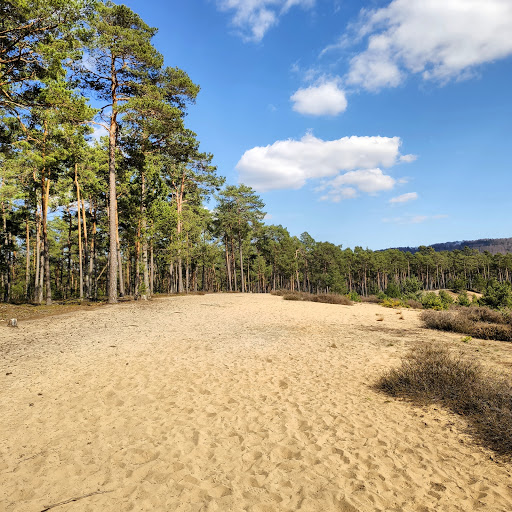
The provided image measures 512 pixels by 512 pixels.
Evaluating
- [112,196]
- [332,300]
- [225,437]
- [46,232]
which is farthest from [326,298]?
[225,437]

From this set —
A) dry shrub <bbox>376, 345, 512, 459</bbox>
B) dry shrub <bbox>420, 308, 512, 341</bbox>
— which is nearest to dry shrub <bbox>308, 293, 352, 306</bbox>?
dry shrub <bbox>420, 308, 512, 341</bbox>

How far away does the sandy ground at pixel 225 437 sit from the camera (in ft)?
10.1

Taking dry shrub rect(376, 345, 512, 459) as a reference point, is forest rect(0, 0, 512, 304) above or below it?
above

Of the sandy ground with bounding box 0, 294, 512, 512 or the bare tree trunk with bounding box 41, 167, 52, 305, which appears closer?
the sandy ground with bounding box 0, 294, 512, 512

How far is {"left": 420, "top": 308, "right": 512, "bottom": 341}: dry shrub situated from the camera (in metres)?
10.6

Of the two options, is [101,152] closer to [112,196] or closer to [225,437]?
[112,196]

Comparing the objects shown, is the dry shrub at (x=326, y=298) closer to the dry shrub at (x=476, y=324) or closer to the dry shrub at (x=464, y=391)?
the dry shrub at (x=476, y=324)

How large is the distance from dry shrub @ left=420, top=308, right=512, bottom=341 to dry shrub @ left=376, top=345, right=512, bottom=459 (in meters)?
5.82

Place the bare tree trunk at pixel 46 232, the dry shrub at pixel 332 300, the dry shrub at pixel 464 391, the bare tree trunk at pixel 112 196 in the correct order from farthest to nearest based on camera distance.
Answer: the dry shrub at pixel 332 300 < the bare tree trunk at pixel 46 232 < the bare tree trunk at pixel 112 196 < the dry shrub at pixel 464 391

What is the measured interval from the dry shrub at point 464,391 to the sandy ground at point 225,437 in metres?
0.29

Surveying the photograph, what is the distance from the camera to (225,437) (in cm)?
423

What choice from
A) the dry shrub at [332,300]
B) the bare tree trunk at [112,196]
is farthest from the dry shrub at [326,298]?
the bare tree trunk at [112,196]

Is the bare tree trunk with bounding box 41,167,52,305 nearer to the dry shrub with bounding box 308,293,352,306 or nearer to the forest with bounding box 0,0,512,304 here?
the forest with bounding box 0,0,512,304

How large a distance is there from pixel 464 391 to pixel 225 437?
4.21 m
